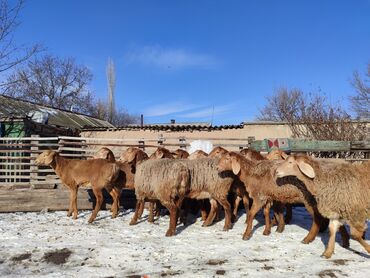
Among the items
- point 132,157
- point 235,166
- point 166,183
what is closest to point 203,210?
point 166,183

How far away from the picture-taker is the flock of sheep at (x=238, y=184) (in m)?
7.04

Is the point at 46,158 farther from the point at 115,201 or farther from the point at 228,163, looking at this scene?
the point at 228,163

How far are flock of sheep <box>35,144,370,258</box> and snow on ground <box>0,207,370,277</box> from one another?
0.35m

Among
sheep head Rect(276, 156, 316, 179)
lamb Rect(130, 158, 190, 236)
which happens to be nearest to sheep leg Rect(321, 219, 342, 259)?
sheep head Rect(276, 156, 316, 179)

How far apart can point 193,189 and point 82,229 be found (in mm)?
2776

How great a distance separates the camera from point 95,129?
24.9 m

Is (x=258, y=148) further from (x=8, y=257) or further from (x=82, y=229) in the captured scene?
(x=8, y=257)

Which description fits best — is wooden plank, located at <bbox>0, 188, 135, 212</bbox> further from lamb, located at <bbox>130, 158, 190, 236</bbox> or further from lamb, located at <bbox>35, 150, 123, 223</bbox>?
lamb, located at <bbox>130, 158, 190, 236</bbox>

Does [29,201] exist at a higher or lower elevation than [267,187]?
lower

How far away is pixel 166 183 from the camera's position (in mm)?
8898

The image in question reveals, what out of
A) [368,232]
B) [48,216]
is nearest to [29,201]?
[48,216]

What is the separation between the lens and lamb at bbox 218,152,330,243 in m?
8.09

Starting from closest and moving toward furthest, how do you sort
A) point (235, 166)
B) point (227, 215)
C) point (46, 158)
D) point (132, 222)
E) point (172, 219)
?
point (172, 219)
point (235, 166)
point (227, 215)
point (132, 222)
point (46, 158)

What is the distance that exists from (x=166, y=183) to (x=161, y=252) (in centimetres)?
194
